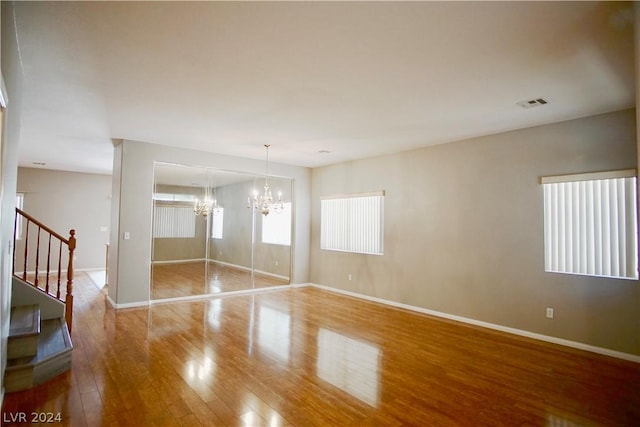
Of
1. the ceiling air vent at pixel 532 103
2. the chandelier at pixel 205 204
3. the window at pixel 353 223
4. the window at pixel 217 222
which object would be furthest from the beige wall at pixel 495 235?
the chandelier at pixel 205 204

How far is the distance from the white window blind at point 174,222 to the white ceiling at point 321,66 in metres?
1.61

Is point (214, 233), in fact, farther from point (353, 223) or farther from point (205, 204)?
point (353, 223)

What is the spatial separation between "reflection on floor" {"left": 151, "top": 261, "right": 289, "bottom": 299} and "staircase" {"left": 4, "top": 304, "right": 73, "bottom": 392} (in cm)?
218

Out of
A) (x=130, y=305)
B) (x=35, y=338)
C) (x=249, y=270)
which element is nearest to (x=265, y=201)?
(x=249, y=270)

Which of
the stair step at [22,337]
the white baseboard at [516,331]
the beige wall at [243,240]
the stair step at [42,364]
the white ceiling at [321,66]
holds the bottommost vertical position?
the white baseboard at [516,331]

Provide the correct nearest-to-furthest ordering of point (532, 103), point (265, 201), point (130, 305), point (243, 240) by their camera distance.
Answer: point (532, 103) → point (130, 305) → point (265, 201) → point (243, 240)

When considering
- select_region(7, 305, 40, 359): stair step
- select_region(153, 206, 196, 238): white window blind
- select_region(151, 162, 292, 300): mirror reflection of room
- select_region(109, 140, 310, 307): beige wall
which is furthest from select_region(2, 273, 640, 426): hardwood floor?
select_region(153, 206, 196, 238): white window blind

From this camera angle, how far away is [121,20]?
7.44 feet

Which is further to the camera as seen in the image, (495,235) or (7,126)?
(495,235)

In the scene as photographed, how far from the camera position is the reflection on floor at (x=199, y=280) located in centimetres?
588

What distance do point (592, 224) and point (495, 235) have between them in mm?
1106

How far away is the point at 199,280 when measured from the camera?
6.41 m

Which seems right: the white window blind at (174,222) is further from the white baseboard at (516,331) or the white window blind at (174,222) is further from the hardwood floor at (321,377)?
the white baseboard at (516,331)

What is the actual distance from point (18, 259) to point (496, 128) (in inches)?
435
